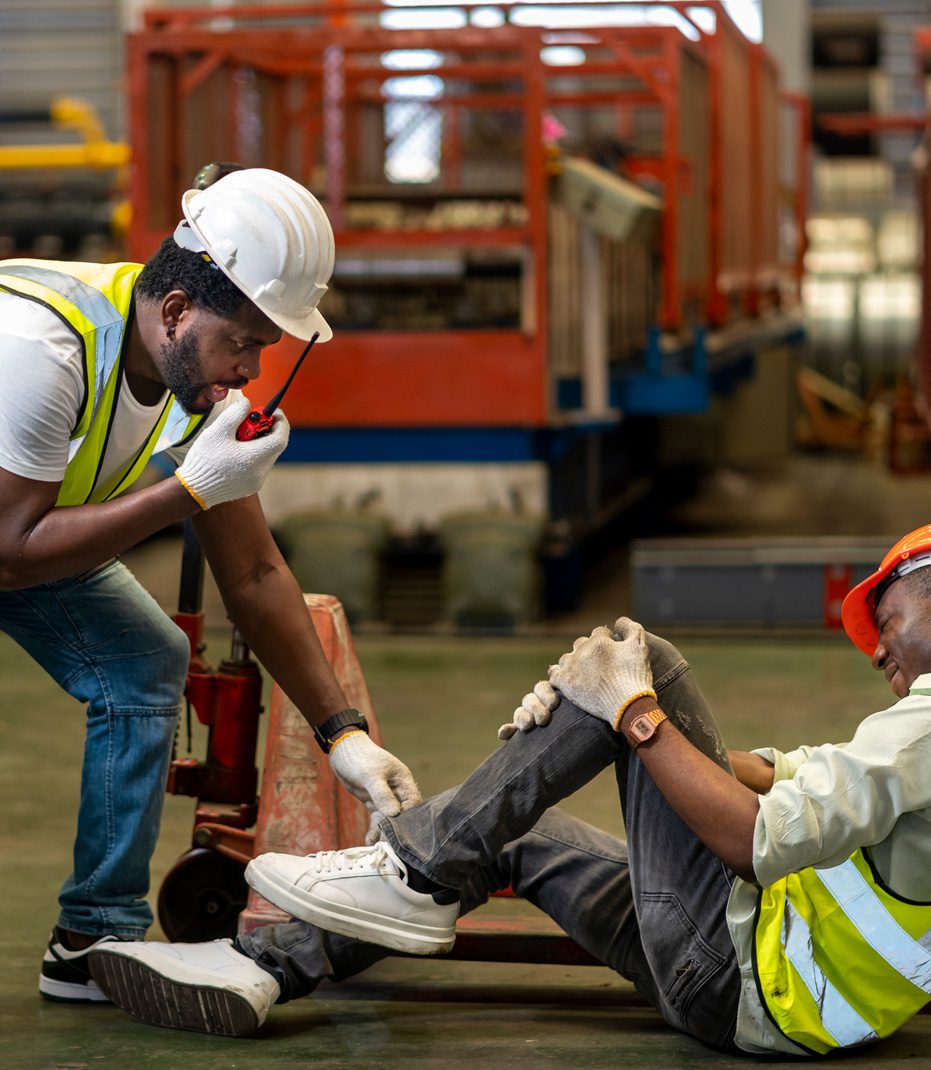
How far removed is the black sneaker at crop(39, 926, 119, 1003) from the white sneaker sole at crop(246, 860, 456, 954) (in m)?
0.48

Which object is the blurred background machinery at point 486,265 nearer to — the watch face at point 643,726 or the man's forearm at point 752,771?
the man's forearm at point 752,771

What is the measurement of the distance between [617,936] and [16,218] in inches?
470

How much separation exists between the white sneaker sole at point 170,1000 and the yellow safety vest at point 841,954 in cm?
88

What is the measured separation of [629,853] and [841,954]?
0.36 meters

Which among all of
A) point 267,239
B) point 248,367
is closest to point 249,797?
point 248,367

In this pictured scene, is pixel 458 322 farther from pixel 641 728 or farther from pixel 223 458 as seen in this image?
pixel 641 728

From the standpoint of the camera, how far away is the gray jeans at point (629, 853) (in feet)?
8.20

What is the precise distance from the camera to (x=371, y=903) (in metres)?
2.63

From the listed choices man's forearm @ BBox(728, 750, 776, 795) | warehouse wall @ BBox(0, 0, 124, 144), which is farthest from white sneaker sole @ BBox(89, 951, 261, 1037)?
warehouse wall @ BBox(0, 0, 124, 144)

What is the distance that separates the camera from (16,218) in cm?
1347

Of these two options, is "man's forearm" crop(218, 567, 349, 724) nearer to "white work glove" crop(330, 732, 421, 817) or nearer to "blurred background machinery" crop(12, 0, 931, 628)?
Answer: "white work glove" crop(330, 732, 421, 817)

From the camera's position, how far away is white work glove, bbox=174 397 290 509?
2.48 metres

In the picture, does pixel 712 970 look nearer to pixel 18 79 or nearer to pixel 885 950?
pixel 885 950

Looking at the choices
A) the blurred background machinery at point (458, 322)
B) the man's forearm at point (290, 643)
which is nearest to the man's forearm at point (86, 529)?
the man's forearm at point (290, 643)
